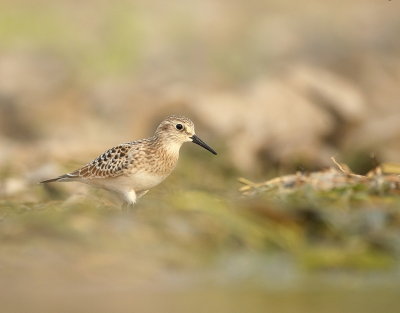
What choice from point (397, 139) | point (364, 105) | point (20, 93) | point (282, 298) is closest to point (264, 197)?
point (282, 298)

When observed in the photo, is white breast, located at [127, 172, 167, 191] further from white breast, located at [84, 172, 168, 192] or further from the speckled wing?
the speckled wing

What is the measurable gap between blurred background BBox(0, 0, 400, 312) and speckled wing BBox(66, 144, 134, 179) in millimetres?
185

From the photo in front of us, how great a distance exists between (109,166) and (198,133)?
2953mm

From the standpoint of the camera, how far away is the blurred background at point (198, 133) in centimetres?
464

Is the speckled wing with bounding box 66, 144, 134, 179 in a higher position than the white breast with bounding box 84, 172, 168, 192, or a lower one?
higher

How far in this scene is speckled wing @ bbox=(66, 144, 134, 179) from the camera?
8.30 m

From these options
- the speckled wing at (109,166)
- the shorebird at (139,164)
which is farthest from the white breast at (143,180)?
the speckled wing at (109,166)

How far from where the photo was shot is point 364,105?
1237 centimetres

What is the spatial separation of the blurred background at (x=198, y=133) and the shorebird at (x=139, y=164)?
130mm

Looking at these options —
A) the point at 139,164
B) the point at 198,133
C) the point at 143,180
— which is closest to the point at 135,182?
the point at 143,180

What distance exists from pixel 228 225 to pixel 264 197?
1.12m

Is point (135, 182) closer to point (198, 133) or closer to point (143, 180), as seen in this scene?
point (143, 180)

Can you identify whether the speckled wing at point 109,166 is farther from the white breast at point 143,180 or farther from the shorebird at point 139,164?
the white breast at point 143,180

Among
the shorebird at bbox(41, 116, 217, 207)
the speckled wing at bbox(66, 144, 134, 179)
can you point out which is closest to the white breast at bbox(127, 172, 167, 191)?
the shorebird at bbox(41, 116, 217, 207)
